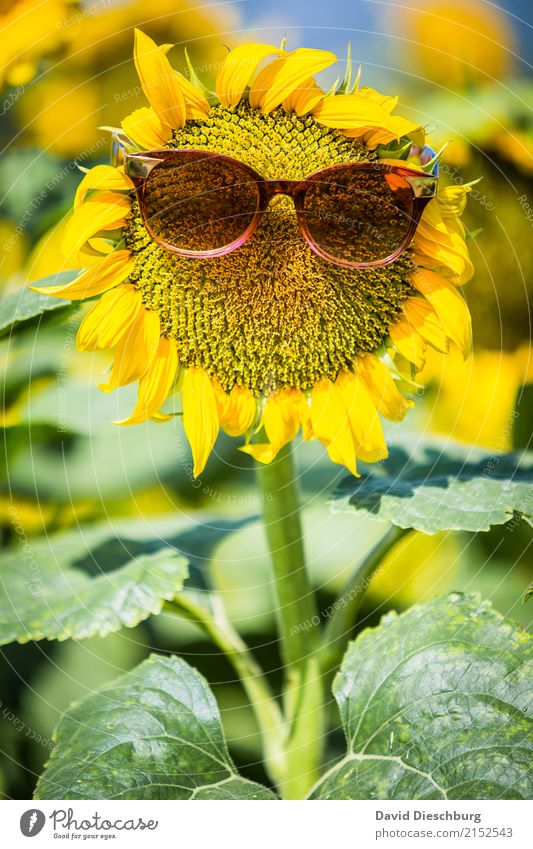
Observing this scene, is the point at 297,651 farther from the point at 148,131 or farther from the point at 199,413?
the point at 148,131

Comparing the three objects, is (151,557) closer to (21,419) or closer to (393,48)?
(21,419)

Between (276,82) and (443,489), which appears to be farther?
(443,489)

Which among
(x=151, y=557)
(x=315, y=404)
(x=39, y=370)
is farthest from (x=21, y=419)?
(x=315, y=404)

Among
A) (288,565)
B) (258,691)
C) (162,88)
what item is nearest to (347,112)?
(162,88)

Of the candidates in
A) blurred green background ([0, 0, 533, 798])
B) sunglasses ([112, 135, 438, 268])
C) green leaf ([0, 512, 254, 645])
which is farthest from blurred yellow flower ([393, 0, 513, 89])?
green leaf ([0, 512, 254, 645])
